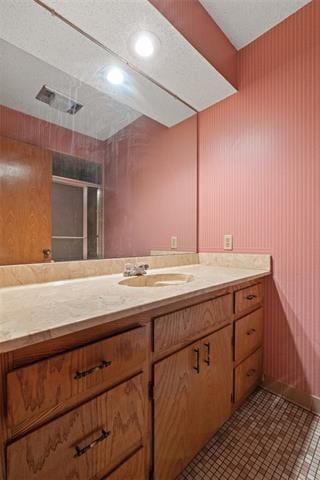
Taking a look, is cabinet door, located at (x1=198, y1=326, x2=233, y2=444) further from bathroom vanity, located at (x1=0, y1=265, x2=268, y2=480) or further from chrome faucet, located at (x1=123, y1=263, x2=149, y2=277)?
chrome faucet, located at (x1=123, y1=263, x2=149, y2=277)

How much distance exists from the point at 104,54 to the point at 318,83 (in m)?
1.29

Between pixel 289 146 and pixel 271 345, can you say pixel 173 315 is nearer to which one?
pixel 271 345

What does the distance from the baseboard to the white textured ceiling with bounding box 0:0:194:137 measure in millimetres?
1994

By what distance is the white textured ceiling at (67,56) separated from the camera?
1084 millimetres

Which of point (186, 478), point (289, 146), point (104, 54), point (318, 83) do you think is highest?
point (104, 54)

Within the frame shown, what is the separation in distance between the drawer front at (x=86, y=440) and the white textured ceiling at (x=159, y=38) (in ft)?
5.36

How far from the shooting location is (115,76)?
1.49 meters

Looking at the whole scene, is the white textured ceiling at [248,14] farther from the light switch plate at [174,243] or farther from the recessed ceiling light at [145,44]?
the light switch plate at [174,243]

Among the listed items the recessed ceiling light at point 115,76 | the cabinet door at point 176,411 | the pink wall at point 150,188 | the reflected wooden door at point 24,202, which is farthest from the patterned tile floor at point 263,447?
the recessed ceiling light at point 115,76

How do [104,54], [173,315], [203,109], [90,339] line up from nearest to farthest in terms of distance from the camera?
[90,339]
[173,315]
[104,54]
[203,109]

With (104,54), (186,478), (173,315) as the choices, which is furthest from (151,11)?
(186,478)

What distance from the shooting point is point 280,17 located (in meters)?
1.51

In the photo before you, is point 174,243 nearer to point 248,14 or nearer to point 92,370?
point 92,370

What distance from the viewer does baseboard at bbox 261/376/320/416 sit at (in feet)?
4.53
